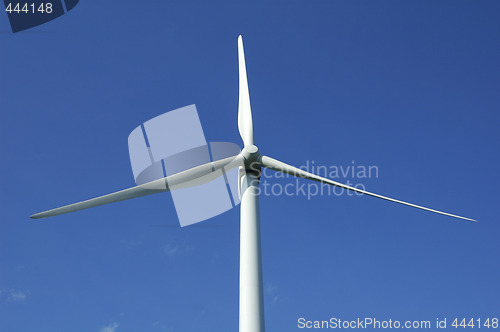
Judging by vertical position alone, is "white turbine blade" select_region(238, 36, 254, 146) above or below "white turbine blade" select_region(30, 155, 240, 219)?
above

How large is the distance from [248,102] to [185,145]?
7.06 meters

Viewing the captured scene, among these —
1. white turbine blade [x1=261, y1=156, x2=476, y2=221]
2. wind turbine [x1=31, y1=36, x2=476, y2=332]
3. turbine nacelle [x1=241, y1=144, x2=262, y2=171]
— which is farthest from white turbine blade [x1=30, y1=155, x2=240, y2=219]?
white turbine blade [x1=261, y1=156, x2=476, y2=221]

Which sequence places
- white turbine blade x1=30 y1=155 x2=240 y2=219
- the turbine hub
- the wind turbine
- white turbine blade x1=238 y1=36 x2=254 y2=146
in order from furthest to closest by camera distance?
white turbine blade x1=238 y1=36 x2=254 y2=146 → the turbine hub → white turbine blade x1=30 y1=155 x2=240 y2=219 → the wind turbine

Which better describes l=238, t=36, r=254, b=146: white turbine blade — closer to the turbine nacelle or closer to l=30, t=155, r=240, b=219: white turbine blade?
the turbine nacelle

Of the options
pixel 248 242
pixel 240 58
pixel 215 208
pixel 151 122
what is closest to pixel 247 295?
pixel 248 242

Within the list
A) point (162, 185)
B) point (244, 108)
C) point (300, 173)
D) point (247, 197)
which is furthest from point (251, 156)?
point (244, 108)

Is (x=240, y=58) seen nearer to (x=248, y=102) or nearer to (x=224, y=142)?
(x=248, y=102)

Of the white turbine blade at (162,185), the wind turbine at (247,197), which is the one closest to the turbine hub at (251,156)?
the wind turbine at (247,197)

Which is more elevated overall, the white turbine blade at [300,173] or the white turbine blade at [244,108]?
the white turbine blade at [244,108]

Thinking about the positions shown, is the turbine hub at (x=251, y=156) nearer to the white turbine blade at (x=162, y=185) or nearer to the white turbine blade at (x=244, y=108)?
the white turbine blade at (x=162, y=185)

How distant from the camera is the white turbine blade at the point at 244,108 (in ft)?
83.0

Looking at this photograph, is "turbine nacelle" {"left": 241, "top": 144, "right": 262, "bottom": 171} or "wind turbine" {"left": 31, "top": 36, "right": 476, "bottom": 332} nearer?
"wind turbine" {"left": 31, "top": 36, "right": 476, "bottom": 332}

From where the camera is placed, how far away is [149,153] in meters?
21.3

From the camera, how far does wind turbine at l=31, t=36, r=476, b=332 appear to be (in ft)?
60.8
